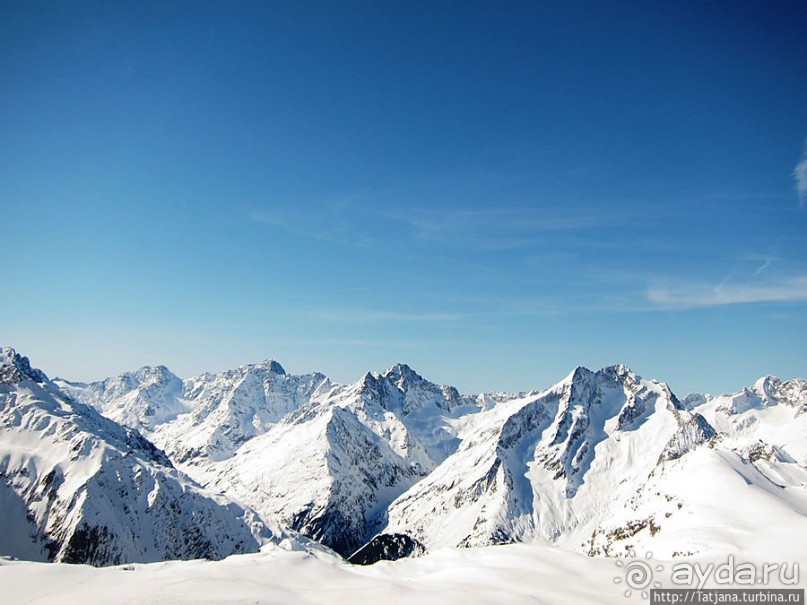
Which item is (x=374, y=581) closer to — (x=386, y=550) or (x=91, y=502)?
(x=91, y=502)

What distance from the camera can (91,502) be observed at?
12962cm

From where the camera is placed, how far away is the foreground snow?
32188 mm

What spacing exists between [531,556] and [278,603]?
2345cm

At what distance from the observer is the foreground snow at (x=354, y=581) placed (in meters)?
32.2

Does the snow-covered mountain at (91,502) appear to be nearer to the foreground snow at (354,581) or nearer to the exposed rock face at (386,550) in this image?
the exposed rock face at (386,550)

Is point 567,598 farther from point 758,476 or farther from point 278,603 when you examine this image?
point 758,476

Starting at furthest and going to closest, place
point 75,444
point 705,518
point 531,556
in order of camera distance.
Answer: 1. point 75,444
2. point 705,518
3. point 531,556

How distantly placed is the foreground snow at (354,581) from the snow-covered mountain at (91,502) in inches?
4025

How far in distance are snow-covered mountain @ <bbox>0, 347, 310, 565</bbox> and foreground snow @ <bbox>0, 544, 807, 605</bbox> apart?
102m

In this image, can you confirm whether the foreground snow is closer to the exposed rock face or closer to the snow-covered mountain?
the snow-covered mountain

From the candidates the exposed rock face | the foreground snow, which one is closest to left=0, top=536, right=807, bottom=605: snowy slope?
the foreground snow

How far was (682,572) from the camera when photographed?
3816cm

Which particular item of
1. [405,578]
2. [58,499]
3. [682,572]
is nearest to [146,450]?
[58,499]

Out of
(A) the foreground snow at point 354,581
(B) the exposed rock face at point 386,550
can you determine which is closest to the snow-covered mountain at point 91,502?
(B) the exposed rock face at point 386,550
